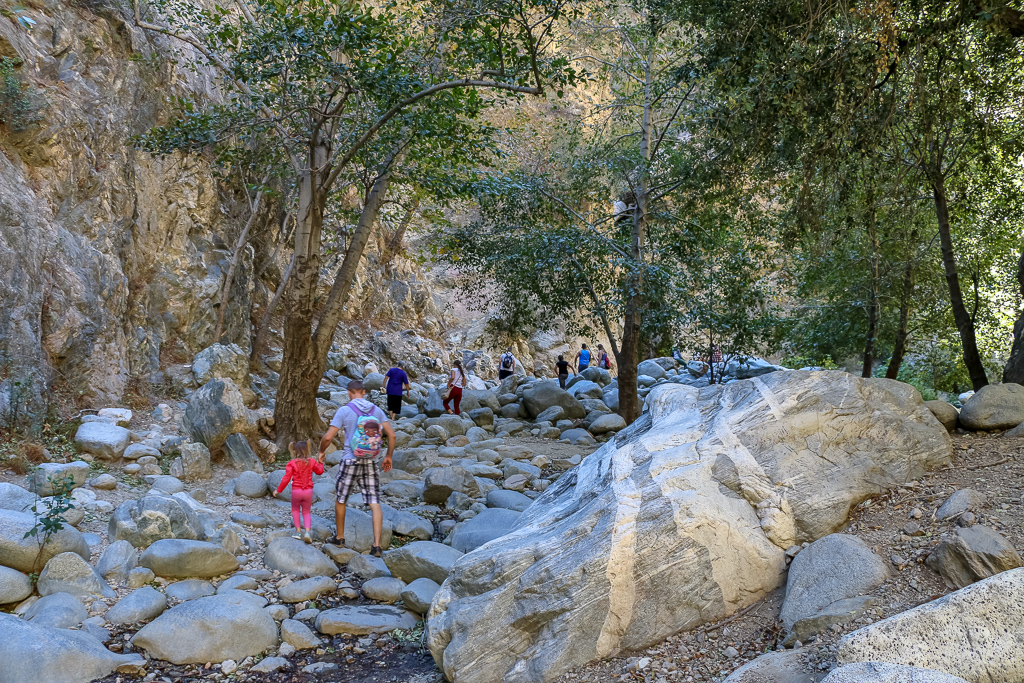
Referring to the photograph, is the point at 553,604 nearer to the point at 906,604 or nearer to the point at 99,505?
the point at 906,604

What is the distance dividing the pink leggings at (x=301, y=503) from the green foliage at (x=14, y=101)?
8.28 meters

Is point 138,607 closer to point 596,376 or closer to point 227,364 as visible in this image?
point 227,364

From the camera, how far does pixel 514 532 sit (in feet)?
17.5

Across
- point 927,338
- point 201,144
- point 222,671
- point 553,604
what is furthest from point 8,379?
point 927,338

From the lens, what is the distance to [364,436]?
680cm

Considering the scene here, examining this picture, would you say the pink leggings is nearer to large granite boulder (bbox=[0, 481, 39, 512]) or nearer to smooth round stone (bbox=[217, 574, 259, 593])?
smooth round stone (bbox=[217, 574, 259, 593])

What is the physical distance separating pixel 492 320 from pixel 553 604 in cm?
1238

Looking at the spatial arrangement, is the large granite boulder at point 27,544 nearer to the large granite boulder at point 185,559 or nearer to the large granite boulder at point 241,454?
the large granite boulder at point 185,559

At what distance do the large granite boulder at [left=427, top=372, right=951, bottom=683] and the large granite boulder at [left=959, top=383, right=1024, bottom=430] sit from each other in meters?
0.90

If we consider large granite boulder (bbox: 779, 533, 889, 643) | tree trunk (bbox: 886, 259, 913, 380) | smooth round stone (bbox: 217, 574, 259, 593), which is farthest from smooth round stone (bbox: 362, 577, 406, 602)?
tree trunk (bbox: 886, 259, 913, 380)

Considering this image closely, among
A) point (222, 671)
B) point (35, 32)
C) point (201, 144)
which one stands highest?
point (35, 32)

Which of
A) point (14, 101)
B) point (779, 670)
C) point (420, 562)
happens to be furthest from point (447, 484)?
point (14, 101)

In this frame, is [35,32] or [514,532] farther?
[35,32]

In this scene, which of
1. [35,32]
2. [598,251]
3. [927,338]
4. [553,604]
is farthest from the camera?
[927,338]
